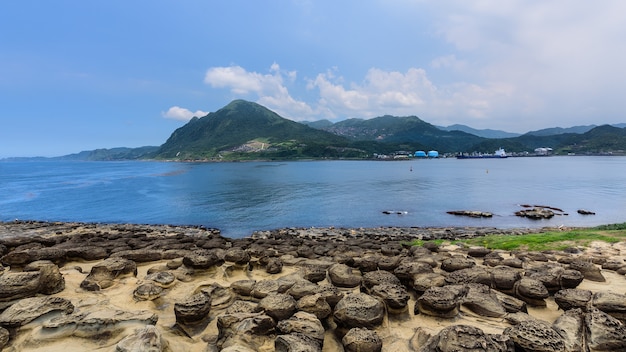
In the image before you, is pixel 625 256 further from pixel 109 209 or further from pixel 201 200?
pixel 109 209

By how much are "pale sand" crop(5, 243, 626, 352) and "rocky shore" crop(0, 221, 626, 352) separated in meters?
0.03

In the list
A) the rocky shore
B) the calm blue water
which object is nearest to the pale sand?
the rocky shore

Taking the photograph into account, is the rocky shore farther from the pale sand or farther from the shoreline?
the shoreline

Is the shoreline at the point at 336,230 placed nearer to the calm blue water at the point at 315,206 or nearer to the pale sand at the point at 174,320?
the calm blue water at the point at 315,206

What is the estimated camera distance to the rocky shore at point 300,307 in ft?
20.5

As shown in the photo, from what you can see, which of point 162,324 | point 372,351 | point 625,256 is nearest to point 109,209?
point 162,324

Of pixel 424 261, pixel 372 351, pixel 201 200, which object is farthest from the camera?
pixel 201 200

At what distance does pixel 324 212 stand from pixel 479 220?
2374 cm

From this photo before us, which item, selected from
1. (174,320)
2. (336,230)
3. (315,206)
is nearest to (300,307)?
(174,320)

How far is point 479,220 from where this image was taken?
152 ft

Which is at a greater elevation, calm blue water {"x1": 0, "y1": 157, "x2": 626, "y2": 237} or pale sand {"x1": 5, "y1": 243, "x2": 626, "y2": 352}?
pale sand {"x1": 5, "y1": 243, "x2": 626, "y2": 352}

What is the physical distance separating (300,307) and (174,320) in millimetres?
3208

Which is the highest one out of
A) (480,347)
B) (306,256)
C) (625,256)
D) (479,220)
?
(480,347)

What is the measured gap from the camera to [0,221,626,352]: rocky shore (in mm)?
6238
